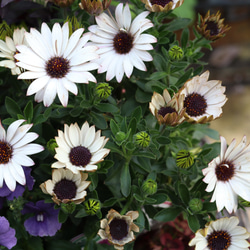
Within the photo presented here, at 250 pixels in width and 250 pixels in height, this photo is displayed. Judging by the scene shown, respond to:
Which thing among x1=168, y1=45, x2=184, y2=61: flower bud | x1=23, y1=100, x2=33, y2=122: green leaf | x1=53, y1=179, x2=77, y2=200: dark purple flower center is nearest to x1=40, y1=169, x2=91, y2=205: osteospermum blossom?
x1=53, y1=179, x2=77, y2=200: dark purple flower center

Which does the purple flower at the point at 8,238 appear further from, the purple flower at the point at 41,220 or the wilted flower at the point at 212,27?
the wilted flower at the point at 212,27

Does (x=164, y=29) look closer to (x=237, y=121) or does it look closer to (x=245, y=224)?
(x=245, y=224)

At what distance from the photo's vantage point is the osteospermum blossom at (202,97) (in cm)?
59

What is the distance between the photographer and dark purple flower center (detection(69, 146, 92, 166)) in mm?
544

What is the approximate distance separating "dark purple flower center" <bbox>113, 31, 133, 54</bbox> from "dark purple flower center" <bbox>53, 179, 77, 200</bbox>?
0.68 ft

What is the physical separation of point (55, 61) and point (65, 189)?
181mm

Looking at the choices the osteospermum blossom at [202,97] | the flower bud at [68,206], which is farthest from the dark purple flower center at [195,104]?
the flower bud at [68,206]

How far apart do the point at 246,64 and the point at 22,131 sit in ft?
5.35

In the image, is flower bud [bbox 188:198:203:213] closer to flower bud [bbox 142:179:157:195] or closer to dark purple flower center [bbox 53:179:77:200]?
flower bud [bbox 142:179:157:195]

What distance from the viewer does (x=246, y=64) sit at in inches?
77.6

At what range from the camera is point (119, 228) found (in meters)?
0.57

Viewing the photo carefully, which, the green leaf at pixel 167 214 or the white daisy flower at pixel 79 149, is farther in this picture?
the green leaf at pixel 167 214

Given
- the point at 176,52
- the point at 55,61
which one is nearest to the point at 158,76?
the point at 176,52

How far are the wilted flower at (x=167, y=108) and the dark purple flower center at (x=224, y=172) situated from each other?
0.09m
